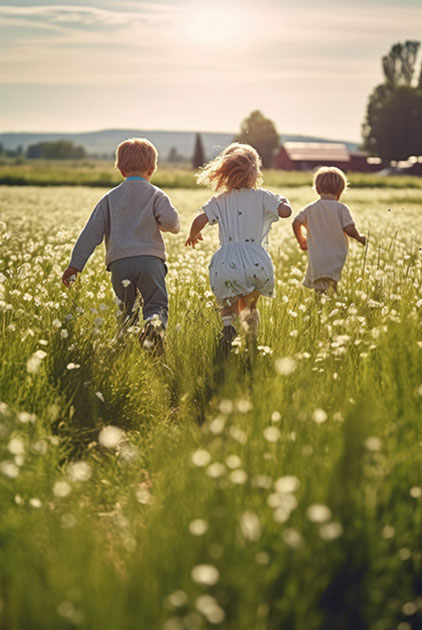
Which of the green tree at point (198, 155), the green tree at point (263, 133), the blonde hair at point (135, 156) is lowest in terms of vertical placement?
the green tree at point (198, 155)

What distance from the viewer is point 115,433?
3158 mm

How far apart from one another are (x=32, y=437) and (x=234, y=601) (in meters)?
1.72

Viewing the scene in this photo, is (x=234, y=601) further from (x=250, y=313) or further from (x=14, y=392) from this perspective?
(x=250, y=313)

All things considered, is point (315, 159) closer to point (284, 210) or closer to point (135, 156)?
point (135, 156)

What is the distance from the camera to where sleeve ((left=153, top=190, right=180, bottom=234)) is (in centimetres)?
672

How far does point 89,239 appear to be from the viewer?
668 cm

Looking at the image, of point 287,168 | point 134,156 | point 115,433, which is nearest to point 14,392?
point 115,433

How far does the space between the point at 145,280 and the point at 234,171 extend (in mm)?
1226

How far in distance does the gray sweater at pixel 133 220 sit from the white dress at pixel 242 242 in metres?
0.42

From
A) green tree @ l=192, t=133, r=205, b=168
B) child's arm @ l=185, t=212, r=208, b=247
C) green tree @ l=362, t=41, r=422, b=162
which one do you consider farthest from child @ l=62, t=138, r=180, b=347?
green tree @ l=192, t=133, r=205, b=168

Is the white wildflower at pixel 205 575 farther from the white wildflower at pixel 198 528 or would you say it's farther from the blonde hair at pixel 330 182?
the blonde hair at pixel 330 182

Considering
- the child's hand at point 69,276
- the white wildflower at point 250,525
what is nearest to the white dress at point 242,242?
the child's hand at point 69,276

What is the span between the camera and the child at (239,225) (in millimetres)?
6477

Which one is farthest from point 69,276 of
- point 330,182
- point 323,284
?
point 330,182
